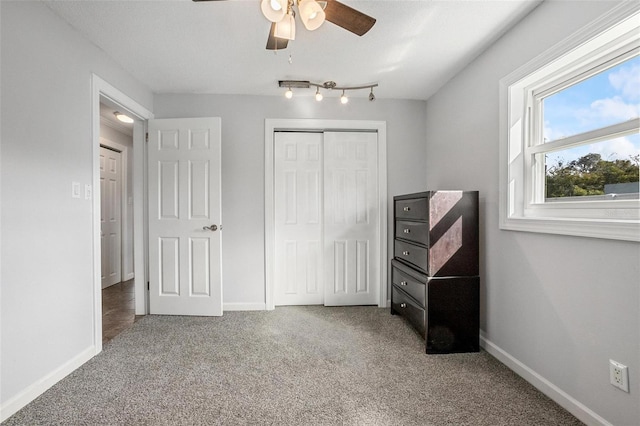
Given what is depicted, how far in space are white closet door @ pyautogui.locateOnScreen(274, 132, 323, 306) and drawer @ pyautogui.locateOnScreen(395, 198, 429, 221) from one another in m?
0.90

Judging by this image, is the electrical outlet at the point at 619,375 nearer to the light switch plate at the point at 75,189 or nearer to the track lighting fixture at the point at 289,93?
the track lighting fixture at the point at 289,93

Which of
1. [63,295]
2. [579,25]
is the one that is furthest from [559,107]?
[63,295]

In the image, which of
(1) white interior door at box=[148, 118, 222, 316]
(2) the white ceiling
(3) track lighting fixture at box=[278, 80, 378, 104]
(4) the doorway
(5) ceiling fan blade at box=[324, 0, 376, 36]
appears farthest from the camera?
(4) the doorway

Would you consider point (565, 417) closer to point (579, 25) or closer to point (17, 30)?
point (579, 25)

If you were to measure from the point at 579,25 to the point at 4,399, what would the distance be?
11.6 feet

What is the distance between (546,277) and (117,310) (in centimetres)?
386

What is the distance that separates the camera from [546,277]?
177 cm

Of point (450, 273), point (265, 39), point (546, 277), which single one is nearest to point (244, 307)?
point (450, 273)

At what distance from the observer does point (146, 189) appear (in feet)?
10.1

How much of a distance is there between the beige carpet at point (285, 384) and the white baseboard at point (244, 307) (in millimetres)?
512

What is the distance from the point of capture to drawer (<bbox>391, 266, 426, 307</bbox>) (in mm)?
2326

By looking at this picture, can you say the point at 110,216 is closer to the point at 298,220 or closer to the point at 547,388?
the point at 298,220

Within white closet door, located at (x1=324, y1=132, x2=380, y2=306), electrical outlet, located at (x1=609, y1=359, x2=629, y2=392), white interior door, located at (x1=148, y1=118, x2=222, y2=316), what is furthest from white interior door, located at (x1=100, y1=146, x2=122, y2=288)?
electrical outlet, located at (x1=609, y1=359, x2=629, y2=392)

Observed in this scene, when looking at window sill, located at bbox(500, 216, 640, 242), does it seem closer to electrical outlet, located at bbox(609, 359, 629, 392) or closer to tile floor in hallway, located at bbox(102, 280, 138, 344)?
electrical outlet, located at bbox(609, 359, 629, 392)
